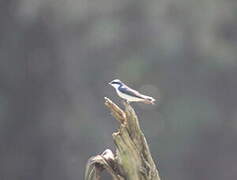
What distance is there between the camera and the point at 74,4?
71.9ft

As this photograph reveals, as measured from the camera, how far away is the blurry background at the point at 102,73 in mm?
21875

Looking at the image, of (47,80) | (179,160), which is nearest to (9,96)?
(47,80)

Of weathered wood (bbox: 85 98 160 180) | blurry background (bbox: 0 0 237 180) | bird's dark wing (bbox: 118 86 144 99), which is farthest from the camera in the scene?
blurry background (bbox: 0 0 237 180)

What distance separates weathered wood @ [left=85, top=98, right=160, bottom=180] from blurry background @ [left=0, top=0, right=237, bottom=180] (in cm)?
1331

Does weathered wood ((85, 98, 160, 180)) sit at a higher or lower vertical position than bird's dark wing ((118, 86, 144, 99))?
lower

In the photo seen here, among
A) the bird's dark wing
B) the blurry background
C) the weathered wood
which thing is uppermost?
the blurry background

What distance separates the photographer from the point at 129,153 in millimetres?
8234

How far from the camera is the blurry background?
21875 mm

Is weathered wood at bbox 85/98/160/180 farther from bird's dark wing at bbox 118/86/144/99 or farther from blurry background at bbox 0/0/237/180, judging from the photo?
blurry background at bbox 0/0/237/180

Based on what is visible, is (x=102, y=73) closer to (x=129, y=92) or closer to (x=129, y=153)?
(x=129, y=92)

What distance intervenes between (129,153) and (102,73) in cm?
1383

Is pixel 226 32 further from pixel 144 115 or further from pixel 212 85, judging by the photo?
pixel 144 115

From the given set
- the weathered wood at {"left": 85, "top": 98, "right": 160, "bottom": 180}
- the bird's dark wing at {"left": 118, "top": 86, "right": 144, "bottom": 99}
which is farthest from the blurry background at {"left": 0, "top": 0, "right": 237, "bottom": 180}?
the weathered wood at {"left": 85, "top": 98, "right": 160, "bottom": 180}

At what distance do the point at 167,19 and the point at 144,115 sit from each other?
2049mm
